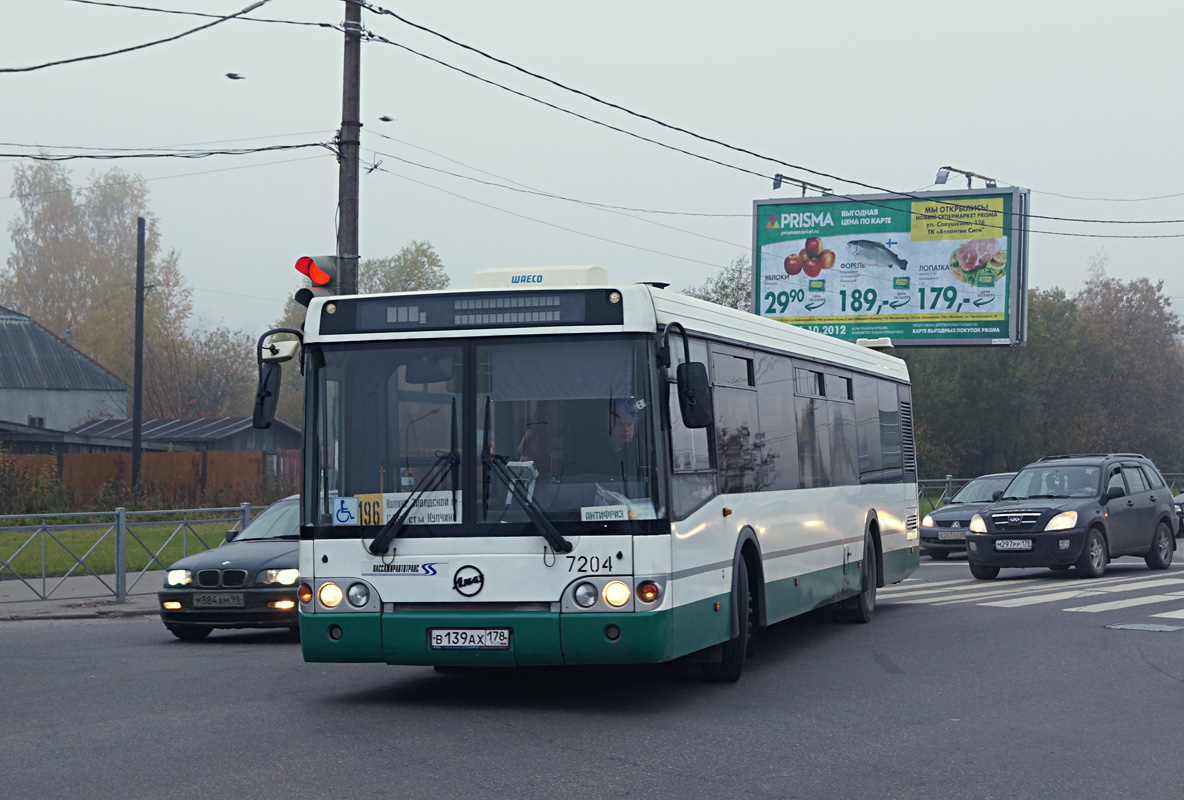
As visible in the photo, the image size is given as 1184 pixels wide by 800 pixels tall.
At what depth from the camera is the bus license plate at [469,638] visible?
8250 mm

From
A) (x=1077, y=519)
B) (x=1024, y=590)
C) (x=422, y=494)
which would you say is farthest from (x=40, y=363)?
(x=422, y=494)

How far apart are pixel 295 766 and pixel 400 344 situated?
291 centimetres

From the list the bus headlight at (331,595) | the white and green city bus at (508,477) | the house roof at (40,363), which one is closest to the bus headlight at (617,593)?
the white and green city bus at (508,477)

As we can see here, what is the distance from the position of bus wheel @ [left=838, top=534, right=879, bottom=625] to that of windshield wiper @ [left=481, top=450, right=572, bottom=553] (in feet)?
20.4

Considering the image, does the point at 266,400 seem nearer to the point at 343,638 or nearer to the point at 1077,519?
the point at 343,638

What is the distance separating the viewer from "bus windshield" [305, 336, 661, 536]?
8.26 metres

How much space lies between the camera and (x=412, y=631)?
8383 millimetres

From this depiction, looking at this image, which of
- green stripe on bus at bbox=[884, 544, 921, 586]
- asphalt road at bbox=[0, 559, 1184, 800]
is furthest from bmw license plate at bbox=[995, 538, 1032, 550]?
asphalt road at bbox=[0, 559, 1184, 800]

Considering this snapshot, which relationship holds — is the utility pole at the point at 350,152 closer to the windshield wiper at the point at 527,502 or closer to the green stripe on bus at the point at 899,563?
the green stripe on bus at the point at 899,563

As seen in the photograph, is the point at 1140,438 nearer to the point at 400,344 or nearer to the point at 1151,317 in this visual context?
the point at 1151,317

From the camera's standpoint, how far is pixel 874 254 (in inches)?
1409

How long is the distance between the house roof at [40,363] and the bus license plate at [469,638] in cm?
6320

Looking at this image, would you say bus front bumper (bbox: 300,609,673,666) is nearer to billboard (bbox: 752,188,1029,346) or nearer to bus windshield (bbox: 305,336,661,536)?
bus windshield (bbox: 305,336,661,536)

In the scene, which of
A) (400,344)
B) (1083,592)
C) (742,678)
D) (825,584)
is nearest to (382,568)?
(400,344)
